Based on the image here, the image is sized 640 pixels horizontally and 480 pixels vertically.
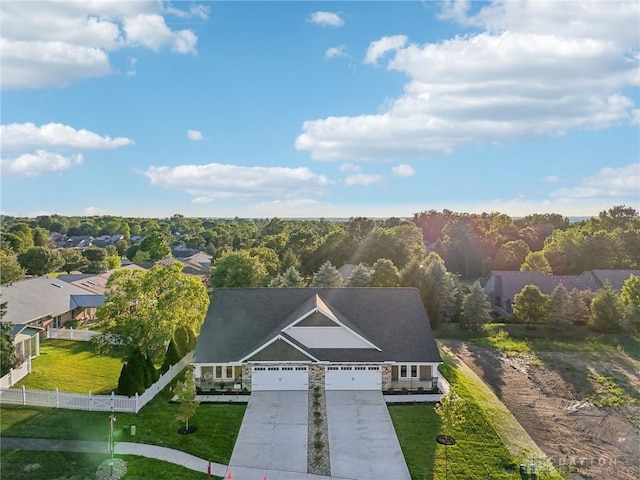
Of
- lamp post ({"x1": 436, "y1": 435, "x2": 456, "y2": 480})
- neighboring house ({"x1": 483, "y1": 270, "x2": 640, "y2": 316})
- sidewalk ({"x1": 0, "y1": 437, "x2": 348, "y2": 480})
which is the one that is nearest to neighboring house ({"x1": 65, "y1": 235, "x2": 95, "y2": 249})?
neighboring house ({"x1": 483, "y1": 270, "x2": 640, "y2": 316})

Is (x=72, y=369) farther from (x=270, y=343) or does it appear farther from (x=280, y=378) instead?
(x=280, y=378)

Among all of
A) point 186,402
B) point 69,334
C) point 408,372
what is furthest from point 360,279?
point 186,402

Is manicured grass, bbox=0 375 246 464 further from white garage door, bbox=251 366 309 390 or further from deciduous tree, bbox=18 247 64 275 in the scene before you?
deciduous tree, bbox=18 247 64 275

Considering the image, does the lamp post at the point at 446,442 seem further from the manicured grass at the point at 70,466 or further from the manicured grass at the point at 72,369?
the manicured grass at the point at 72,369

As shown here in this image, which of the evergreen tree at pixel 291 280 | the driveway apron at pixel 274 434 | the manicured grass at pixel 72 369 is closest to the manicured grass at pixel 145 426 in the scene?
the driveway apron at pixel 274 434

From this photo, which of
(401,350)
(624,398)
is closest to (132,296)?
(401,350)
